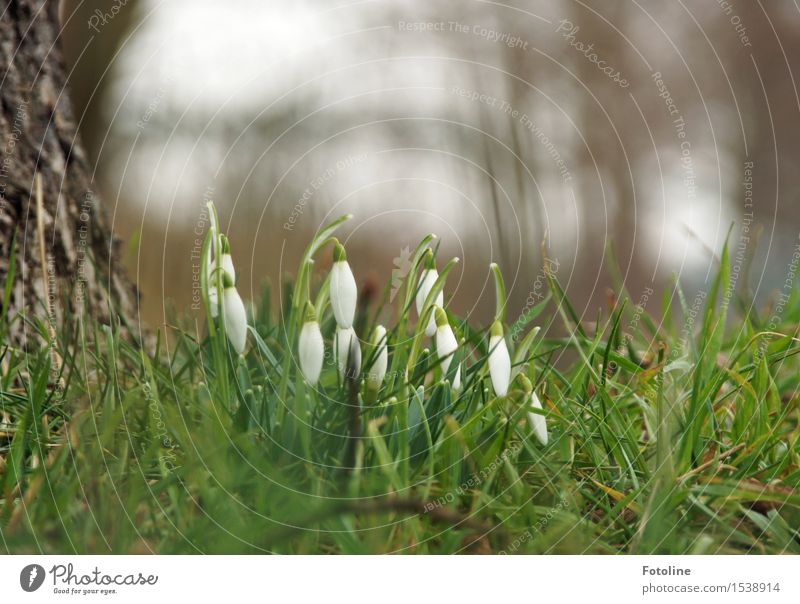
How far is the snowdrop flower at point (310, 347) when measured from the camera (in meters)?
0.99

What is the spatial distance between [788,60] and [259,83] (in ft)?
4.08

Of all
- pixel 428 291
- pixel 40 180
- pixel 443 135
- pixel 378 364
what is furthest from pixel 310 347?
pixel 40 180

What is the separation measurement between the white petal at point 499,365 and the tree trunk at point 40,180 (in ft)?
2.38

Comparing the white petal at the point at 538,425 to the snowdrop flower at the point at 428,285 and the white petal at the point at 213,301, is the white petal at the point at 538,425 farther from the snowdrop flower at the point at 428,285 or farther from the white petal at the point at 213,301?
the white petal at the point at 213,301

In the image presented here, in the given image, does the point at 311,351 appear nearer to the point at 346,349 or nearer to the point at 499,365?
the point at 346,349

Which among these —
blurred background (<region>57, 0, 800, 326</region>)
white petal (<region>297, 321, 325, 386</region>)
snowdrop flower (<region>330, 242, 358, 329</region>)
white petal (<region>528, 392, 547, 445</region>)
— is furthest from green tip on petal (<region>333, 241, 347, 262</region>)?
white petal (<region>528, 392, 547, 445</region>)

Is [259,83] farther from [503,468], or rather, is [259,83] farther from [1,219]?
[503,468]

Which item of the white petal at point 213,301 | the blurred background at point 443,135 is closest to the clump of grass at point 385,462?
the white petal at point 213,301

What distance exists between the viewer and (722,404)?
3.88 ft

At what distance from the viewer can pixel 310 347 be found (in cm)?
99

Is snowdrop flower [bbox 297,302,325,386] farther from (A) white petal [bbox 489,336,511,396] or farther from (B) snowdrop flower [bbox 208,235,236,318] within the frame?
(A) white petal [bbox 489,336,511,396]

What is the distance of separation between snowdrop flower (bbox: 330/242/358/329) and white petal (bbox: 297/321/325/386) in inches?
1.7

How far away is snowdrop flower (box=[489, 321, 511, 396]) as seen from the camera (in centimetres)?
102

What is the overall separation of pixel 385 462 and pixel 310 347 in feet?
0.66
